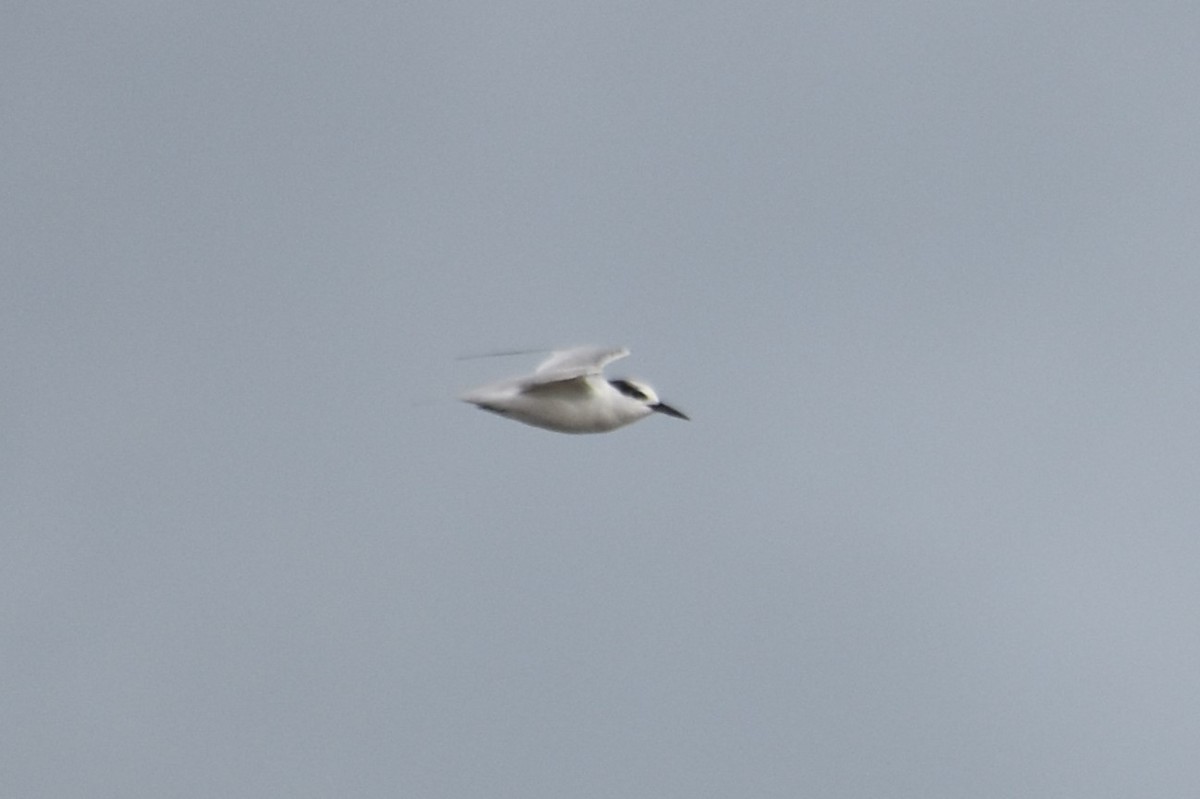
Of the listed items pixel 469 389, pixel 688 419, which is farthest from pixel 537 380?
pixel 688 419

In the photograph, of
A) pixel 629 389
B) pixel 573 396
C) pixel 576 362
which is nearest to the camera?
pixel 576 362

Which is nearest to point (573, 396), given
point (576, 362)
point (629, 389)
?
point (576, 362)

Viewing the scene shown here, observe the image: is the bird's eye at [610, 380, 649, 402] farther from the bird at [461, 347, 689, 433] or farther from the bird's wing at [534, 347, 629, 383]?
the bird's wing at [534, 347, 629, 383]

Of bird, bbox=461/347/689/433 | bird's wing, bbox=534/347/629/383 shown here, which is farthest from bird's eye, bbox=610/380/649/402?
bird's wing, bbox=534/347/629/383

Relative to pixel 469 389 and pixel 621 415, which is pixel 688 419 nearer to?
pixel 621 415

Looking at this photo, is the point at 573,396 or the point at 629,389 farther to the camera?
the point at 629,389

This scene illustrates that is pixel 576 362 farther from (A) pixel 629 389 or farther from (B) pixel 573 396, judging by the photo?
(A) pixel 629 389

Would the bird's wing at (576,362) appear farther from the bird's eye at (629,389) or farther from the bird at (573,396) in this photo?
the bird's eye at (629,389)

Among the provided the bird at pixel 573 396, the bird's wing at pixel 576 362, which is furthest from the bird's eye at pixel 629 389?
the bird's wing at pixel 576 362
